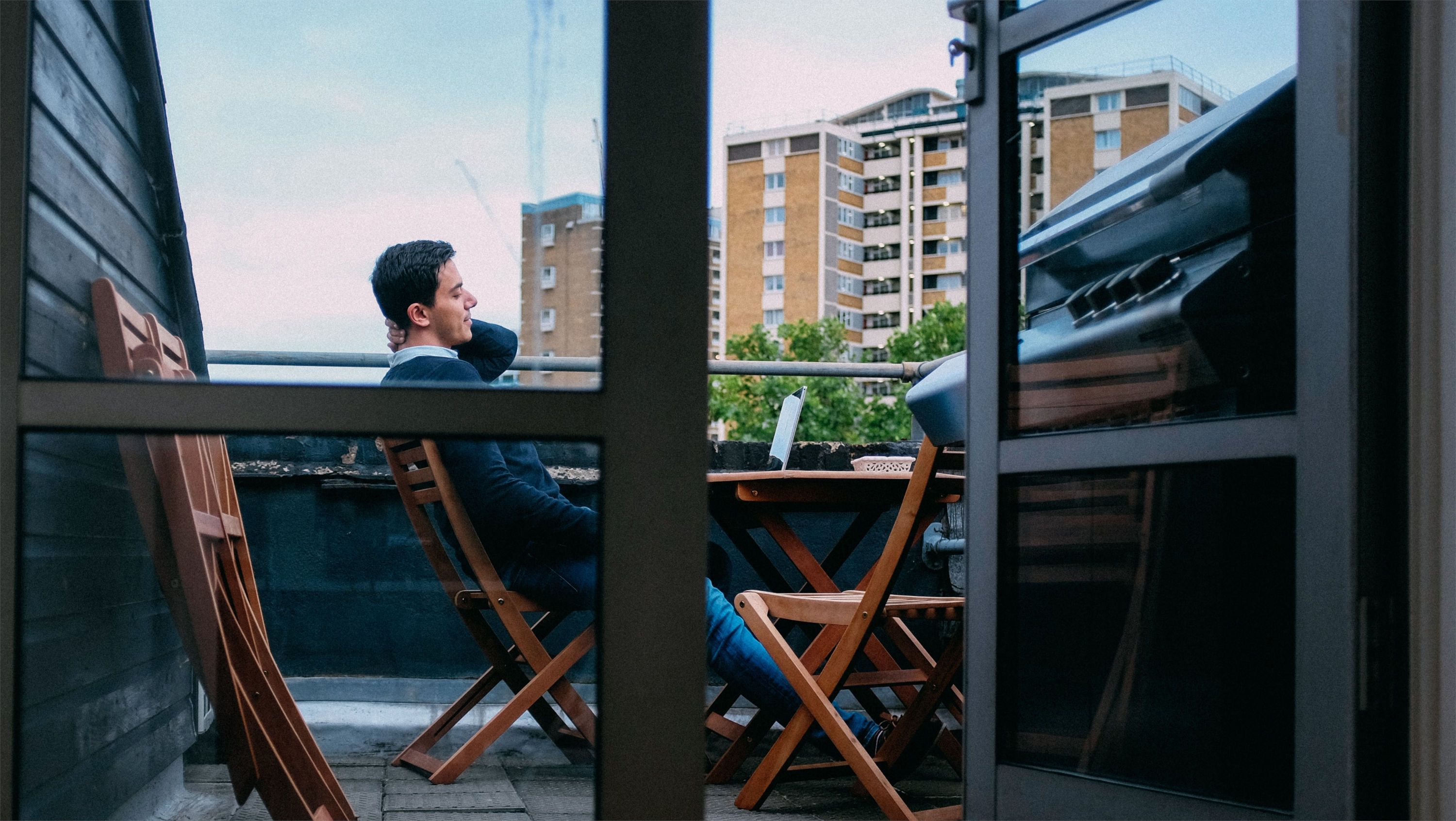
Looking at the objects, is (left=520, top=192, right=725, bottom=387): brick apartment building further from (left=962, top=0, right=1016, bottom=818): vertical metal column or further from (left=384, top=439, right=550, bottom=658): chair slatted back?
(left=962, top=0, right=1016, bottom=818): vertical metal column

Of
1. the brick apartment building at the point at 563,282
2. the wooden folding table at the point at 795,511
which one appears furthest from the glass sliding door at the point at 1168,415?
the wooden folding table at the point at 795,511

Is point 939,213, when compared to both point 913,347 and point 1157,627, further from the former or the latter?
point 1157,627

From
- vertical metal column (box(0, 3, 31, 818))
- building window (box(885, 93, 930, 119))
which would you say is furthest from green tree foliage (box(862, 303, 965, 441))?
vertical metal column (box(0, 3, 31, 818))

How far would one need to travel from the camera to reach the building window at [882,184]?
7844 cm

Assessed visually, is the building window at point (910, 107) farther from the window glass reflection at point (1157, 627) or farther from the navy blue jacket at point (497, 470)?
the navy blue jacket at point (497, 470)

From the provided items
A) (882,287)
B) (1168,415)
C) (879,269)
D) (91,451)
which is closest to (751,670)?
(1168,415)

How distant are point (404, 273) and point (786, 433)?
7.42ft

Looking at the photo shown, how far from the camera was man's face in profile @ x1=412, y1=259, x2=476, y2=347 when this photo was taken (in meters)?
1.11

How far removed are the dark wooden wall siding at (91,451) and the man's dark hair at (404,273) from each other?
0.18 meters

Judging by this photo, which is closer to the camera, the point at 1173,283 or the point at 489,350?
the point at 489,350

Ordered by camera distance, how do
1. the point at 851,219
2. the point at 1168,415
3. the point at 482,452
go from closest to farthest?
the point at 482,452
the point at 1168,415
the point at 851,219

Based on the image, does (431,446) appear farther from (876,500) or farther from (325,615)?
(876,500)

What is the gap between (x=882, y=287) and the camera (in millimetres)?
78750

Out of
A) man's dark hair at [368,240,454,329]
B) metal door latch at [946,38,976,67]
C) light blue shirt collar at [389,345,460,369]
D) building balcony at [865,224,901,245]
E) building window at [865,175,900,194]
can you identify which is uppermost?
building window at [865,175,900,194]
